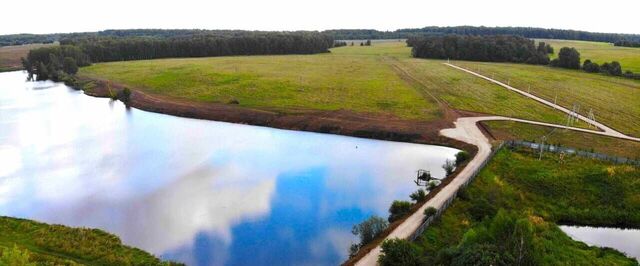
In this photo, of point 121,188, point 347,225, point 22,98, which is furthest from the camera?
point 22,98

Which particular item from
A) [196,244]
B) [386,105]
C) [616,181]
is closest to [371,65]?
[386,105]

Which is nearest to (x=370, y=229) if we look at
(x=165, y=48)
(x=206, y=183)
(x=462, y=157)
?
(x=206, y=183)

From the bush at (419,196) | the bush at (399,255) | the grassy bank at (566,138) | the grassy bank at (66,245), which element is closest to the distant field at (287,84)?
the grassy bank at (566,138)

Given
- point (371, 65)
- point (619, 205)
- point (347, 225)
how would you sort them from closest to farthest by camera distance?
1. point (347, 225)
2. point (619, 205)
3. point (371, 65)

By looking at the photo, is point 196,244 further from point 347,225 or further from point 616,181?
point 616,181

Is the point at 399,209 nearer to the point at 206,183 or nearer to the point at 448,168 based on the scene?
the point at 448,168

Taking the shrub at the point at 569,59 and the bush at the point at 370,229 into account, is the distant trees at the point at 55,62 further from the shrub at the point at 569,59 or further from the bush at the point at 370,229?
the shrub at the point at 569,59

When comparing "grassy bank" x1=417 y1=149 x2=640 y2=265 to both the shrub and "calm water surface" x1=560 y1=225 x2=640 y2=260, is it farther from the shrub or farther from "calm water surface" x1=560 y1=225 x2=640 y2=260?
the shrub

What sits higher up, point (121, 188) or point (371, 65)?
point (371, 65)
